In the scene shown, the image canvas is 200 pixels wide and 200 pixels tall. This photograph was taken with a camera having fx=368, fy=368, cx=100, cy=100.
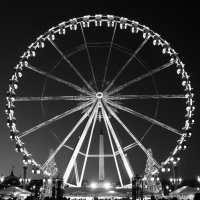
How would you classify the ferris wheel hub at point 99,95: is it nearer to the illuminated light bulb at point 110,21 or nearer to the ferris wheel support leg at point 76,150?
the ferris wheel support leg at point 76,150

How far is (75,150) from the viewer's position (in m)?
31.2

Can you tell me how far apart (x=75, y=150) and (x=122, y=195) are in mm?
5397

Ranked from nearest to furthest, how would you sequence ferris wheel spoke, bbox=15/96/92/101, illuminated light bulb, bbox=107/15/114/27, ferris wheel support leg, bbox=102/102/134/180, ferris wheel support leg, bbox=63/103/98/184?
ferris wheel spoke, bbox=15/96/92/101 < ferris wheel support leg, bbox=102/102/134/180 < ferris wheel support leg, bbox=63/103/98/184 < illuminated light bulb, bbox=107/15/114/27

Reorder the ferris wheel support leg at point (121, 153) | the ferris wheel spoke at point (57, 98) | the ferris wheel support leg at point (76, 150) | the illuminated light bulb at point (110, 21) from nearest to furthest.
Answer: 1. the ferris wheel spoke at point (57, 98)
2. the ferris wheel support leg at point (121, 153)
3. the ferris wheel support leg at point (76, 150)
4. the illuminated light bulb at point (110, 21)

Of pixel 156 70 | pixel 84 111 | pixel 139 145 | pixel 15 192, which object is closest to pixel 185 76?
pixel 156 70

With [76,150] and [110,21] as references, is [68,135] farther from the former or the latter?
[110,21]

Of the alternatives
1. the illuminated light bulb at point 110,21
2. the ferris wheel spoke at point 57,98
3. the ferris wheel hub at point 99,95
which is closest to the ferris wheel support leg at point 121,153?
the ferris wheel hub at point 99,95

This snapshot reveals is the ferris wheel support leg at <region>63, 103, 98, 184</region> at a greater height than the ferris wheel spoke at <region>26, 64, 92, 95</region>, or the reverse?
the ferris wheel spoke at <region>26, 64, 92, 95</region>

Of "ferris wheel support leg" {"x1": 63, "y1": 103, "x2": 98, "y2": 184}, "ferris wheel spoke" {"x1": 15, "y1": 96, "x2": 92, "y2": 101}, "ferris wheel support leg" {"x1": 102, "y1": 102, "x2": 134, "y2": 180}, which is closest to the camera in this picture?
"ferris wheel spoke" {"x1": 15, "y1": 96, "x2": 92, "y2": 101}

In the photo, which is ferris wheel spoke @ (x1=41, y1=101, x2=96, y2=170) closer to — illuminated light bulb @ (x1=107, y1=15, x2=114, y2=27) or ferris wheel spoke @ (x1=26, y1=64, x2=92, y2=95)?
ferris wheel spoke @ (x1=26, y1=64, x2=92, y2=95)

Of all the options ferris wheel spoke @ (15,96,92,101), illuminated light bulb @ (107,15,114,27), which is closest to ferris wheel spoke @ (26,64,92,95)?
ferris wheel spoke @ (15,96,92,101)

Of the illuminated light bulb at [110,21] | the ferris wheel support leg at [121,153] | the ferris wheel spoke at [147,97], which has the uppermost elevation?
the illuminated light bulb at [110,21]

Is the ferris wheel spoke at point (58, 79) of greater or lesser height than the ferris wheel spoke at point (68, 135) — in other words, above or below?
above

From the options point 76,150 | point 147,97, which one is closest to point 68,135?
point 76,150
